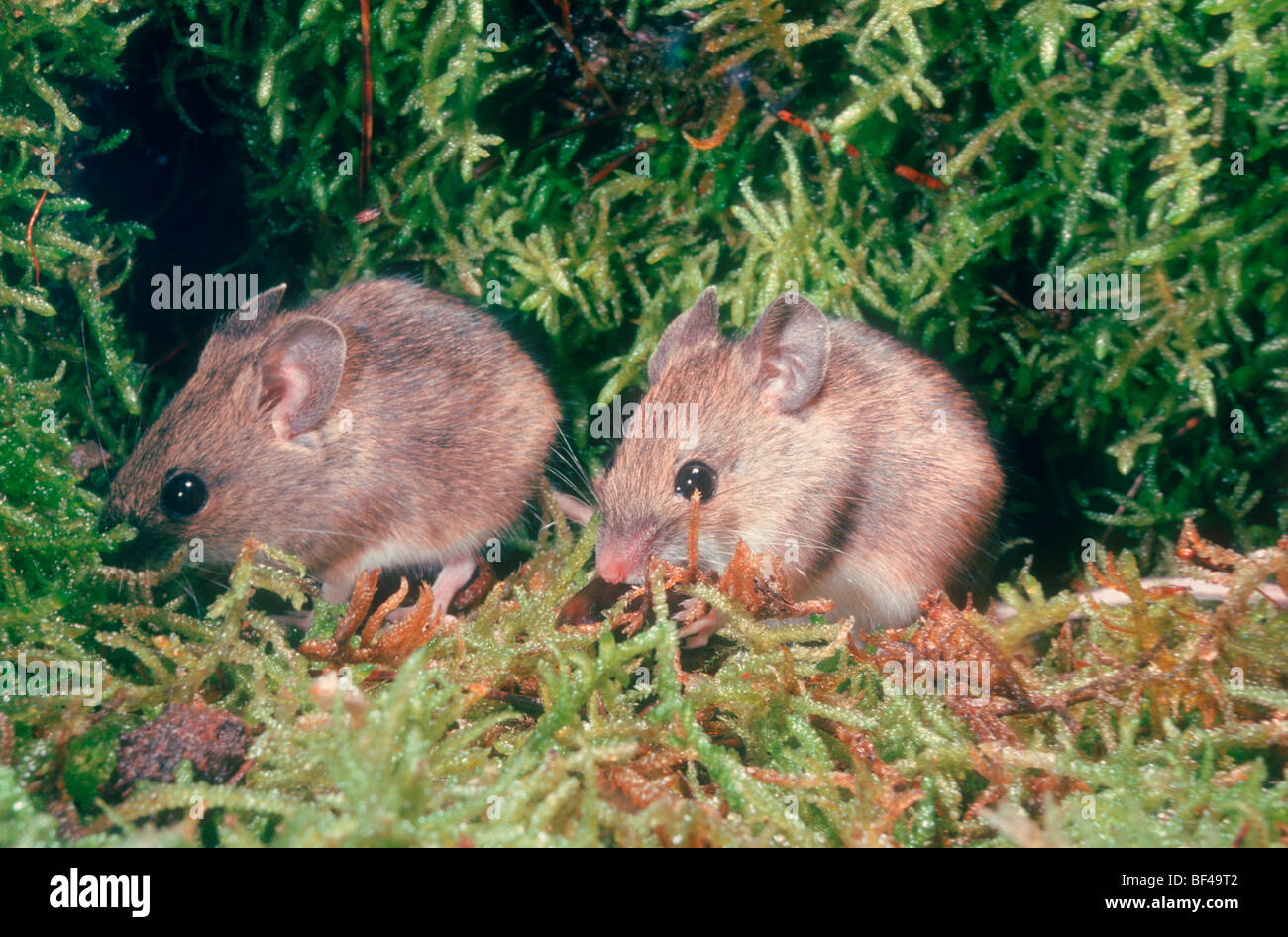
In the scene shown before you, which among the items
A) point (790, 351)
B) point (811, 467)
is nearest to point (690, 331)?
point (790, 351)

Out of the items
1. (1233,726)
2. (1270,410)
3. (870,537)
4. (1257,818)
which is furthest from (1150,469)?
(1257,818)

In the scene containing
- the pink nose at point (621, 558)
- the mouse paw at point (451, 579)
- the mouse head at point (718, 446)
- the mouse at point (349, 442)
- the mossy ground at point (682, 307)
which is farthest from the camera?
the mouse paw at point (451, 579)

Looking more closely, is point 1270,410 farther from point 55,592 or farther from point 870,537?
point 55,592

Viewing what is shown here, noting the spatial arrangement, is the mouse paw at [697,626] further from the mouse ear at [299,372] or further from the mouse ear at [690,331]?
the mouse ear at [299,372]

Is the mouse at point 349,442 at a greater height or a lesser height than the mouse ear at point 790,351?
lesser

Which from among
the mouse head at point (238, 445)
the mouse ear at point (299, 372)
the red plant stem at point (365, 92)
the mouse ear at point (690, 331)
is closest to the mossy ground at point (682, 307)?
the red plant stem at point (365, 92)

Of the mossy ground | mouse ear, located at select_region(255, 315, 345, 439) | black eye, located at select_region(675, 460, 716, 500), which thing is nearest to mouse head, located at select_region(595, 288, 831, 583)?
black eye, located at select_region(675, 460, 716, 500)

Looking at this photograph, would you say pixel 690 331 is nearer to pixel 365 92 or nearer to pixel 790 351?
pixel 790 351

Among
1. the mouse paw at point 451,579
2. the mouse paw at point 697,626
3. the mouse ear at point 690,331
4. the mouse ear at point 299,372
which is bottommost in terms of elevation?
the mouse paw at point 451,579

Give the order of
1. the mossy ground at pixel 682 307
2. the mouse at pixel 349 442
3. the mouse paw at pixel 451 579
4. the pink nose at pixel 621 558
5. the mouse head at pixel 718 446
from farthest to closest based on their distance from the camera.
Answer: the mouse paw at pixel 451 579
the mouse at pixel 349 442
the mouse head at pixel 718 446
the pink nose at pixel 621 558
the mossy ground at pixel 682 307
